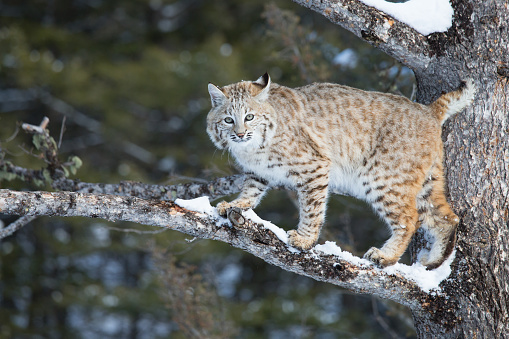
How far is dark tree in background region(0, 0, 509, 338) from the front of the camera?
6.12 m

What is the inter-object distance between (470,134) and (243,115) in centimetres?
174

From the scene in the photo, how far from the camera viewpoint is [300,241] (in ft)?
14.0

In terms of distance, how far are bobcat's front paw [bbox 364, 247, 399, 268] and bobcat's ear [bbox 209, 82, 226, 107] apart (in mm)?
1741

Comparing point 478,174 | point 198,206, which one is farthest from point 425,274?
point 198,206

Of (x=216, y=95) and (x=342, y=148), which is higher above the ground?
(x=216, y=95)

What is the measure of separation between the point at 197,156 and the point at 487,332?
30.1 feet

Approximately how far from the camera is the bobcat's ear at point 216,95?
4773 millimetres

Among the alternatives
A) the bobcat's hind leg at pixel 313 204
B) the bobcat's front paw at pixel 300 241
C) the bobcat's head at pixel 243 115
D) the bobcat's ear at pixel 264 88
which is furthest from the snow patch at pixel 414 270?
the bobcat's ear at pixel 264 88

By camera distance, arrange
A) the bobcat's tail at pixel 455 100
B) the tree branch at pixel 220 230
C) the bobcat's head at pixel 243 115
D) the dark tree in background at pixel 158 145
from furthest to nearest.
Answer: the dark tree in background at pixel 158 145 < the bobcat's head at pixel 243 115 < the bobcat's tail at pixel 455 100 < the tree branch at pixel 220 230

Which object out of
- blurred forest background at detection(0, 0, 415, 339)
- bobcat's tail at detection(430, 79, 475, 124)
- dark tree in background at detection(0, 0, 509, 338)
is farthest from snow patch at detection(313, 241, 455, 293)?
blurred forest background at detection(0, 0, 415, 339)

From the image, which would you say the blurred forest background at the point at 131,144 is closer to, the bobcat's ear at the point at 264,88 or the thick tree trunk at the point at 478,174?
the bobcat's ear at the point at 264,88

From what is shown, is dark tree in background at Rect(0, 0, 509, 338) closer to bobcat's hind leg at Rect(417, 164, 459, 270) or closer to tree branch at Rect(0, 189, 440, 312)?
bobcat's hind leg at Rect(417, 164, 459, 270)

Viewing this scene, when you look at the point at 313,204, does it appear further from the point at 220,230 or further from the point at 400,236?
the point at 220,230

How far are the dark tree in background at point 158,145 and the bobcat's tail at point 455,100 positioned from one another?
10 centimetres
